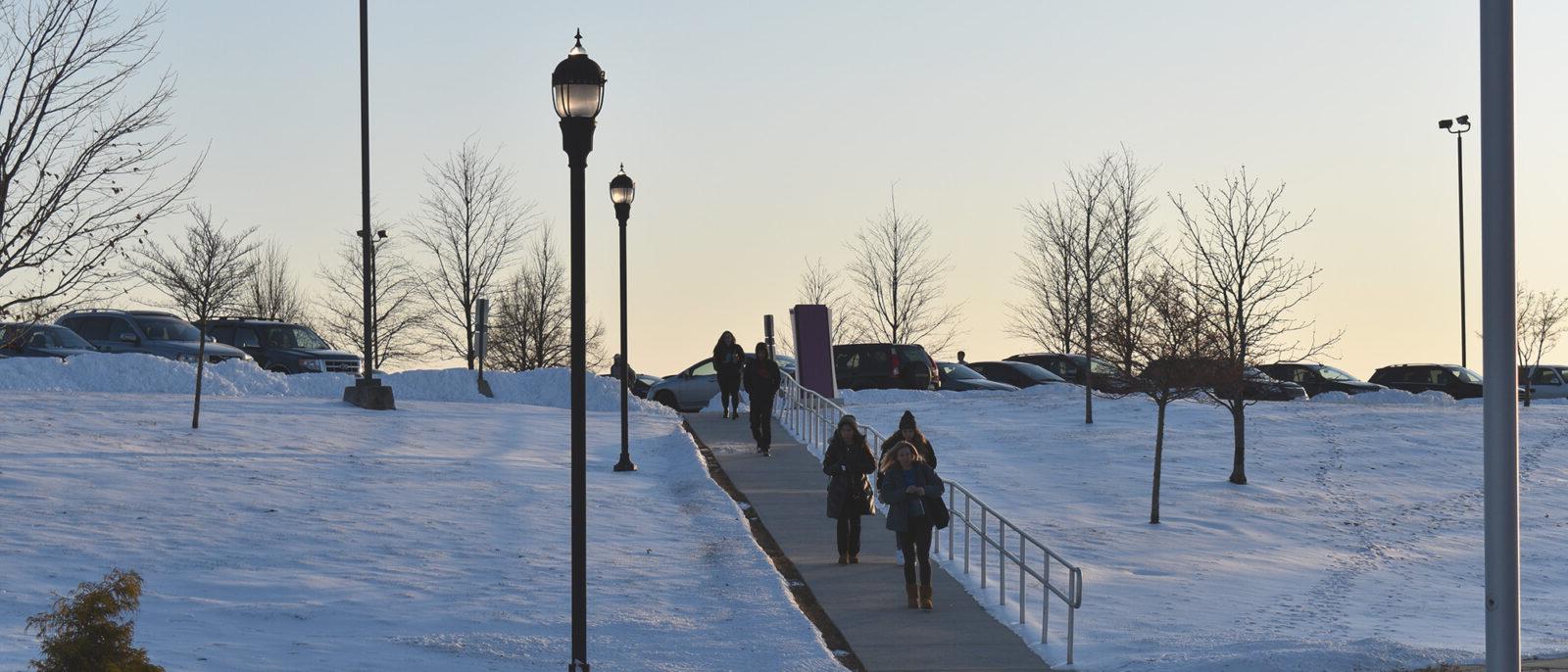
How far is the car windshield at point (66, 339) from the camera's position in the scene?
33656 millimetres

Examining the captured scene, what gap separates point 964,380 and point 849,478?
2522cm

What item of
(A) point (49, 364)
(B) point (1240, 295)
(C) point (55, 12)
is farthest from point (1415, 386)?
(C) point (55, 12)

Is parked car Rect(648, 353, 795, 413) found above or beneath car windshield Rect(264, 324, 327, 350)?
beneath

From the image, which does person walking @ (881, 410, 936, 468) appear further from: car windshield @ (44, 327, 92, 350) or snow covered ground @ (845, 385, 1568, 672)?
car windshield @ (44, 327, 92, 350)

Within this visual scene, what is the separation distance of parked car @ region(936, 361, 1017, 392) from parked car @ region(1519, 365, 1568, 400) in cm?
1745

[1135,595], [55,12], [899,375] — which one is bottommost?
[1135,595]

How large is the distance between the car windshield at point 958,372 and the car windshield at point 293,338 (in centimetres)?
1515

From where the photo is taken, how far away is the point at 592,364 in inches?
2872

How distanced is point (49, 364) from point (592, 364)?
42.3 meters

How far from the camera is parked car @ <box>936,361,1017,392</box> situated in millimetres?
41156

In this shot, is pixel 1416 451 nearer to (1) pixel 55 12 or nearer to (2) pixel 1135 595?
(2) pixel 1135 595

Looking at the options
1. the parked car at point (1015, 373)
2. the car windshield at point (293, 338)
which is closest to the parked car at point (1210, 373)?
the parked car at point (1015, 373)

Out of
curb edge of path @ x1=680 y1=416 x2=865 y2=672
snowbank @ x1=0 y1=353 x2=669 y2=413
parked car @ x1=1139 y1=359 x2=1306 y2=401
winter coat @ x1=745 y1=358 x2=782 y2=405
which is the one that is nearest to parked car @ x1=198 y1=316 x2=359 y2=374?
snowbank @ x1=0 y1=353 x2=669 y2=413

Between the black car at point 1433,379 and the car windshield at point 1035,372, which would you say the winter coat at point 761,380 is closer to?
the car windshield at point 1035,372
